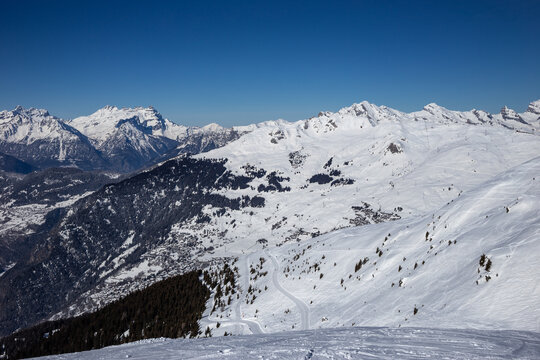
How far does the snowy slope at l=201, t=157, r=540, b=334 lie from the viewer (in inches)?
607

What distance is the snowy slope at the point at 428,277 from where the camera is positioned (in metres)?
15.4

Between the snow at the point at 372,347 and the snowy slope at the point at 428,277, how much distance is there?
2975 millimetres

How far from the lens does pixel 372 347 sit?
36.9 feet

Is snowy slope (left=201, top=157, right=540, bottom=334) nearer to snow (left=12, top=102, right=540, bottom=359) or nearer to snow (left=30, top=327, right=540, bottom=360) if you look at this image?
snow (left=12, top=102, right=540, bottom=359)

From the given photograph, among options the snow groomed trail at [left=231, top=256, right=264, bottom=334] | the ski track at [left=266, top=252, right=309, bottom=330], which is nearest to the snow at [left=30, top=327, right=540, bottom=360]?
the ski track at [left=266, top=252, right=309, bottom=330]

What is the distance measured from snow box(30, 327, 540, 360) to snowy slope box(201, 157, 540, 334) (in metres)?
2.98

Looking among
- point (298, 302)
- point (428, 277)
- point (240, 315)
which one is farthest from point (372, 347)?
point (240, 315)

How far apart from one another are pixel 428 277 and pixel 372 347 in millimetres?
12602

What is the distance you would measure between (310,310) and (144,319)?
24.0 m

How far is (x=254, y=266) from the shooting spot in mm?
50250

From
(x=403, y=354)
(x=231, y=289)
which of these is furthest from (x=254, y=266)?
(x=403, y=354)

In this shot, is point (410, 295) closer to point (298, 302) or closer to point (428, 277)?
point (428, 277)

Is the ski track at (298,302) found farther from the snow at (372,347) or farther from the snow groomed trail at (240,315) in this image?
the snow at (372,347)

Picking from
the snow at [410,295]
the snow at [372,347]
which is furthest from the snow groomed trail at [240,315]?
the snow at [372,347]
